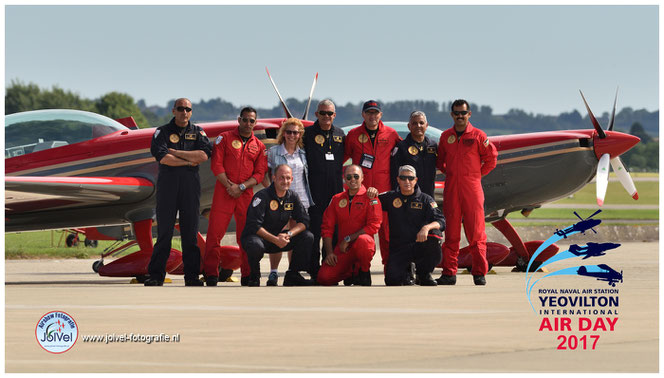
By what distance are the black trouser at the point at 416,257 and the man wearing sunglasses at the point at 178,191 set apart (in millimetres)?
1795

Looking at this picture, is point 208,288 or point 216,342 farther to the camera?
point 208,288

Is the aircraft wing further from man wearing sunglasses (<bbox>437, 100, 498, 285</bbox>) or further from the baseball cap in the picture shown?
man wearing sunglasses (<bbox>437, 100, 498, 285</bbox>)

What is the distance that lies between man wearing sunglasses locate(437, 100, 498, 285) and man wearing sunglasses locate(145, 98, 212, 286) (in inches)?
89.2

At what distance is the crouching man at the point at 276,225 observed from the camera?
30.6 feet

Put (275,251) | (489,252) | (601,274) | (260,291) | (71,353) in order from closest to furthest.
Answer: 1. (71,353)
2. (260,291)
3. (275,251)
4. (601,274)
5. (489,252)

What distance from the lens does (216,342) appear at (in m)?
5.33

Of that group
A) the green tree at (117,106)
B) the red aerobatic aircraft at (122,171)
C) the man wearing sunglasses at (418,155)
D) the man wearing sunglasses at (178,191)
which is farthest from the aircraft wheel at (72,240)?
the green tree at (117,106)

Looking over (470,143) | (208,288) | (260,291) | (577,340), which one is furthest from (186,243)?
(577,340)

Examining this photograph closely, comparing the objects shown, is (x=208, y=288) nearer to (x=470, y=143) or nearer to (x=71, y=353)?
(x=470, y=143)

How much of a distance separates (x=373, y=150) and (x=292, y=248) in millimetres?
1233

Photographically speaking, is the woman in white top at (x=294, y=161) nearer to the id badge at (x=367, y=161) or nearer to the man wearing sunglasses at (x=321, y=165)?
the man wearing sunglasses at (x=321, y=165)

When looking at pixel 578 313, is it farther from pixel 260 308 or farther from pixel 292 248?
pixel 292 248

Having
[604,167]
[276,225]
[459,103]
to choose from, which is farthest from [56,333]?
[604,167]

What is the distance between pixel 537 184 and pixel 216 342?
28.9 ft
